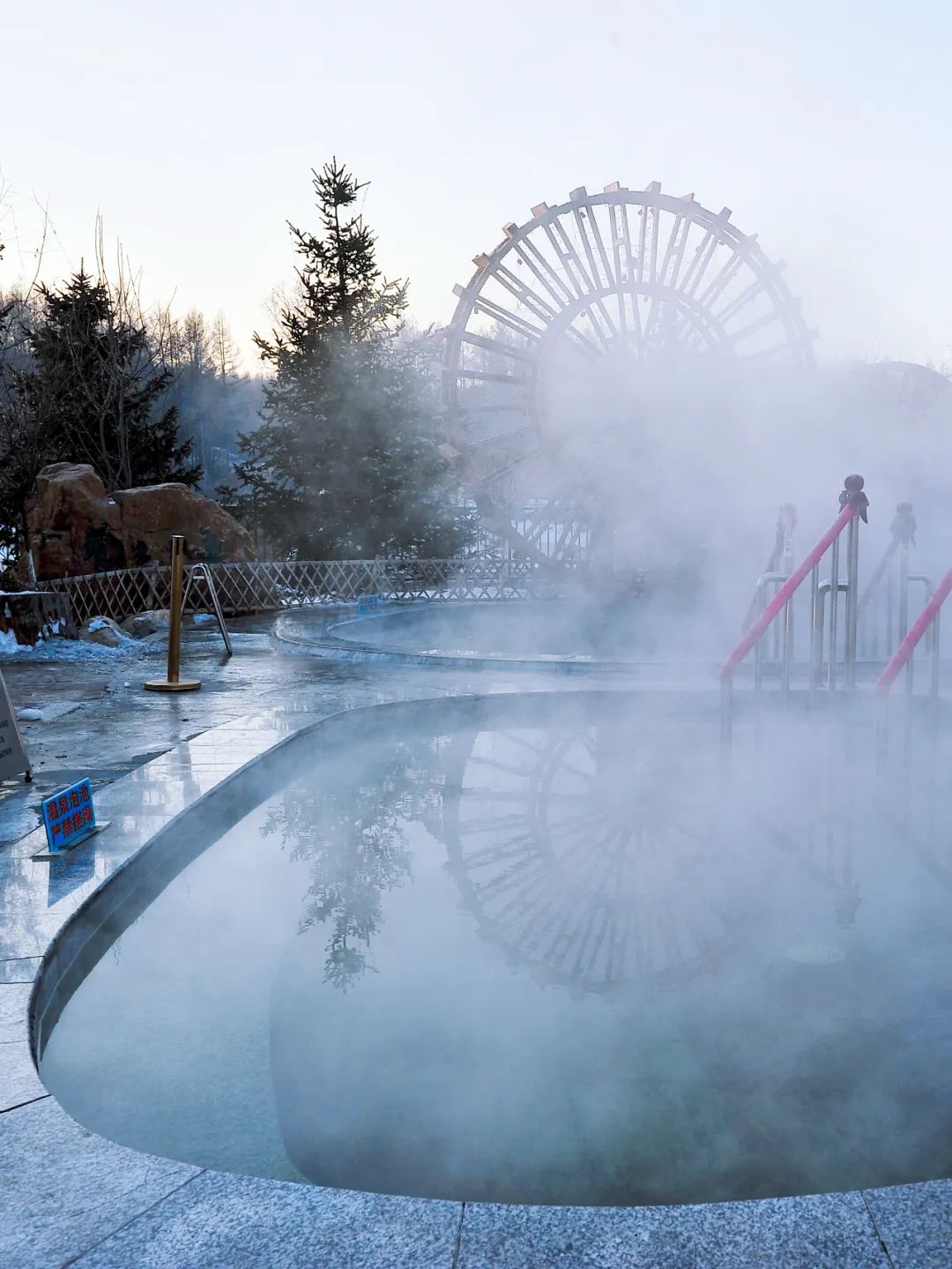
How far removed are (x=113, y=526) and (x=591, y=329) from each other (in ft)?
30.7

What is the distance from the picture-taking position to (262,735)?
5.79 meters

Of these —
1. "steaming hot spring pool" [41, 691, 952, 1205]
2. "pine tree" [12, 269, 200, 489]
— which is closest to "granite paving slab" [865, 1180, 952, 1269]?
"steaming hot spring pool" [41, 691, 952, 1205]

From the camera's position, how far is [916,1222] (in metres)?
1.58

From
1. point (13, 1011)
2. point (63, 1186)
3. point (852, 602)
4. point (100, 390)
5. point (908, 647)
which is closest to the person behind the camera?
point (63, 1186)

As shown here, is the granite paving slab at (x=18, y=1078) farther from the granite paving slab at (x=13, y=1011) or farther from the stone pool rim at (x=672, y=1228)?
the stone pool rim at (x=672, y=1228)

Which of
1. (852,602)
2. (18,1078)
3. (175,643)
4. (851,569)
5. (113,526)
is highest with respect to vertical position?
(113,526)

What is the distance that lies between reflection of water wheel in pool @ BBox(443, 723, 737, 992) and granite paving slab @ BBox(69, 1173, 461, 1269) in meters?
1.44

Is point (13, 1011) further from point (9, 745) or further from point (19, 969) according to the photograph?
point (9, 745)

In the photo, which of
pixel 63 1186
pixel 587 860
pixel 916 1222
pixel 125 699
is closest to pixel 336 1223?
pixel 63 1186

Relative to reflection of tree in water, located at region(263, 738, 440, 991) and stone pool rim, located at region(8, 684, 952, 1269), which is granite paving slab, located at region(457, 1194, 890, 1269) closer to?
stone pool rim, located at region(8, 684, 952, 1269)

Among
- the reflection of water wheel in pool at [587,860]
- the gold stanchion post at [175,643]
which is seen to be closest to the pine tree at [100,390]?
the gold stanchion post at [175,643]

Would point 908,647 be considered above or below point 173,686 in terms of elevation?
above

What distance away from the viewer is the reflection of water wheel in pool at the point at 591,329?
1981 cm

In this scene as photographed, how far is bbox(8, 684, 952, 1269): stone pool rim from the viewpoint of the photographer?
1519 mm
